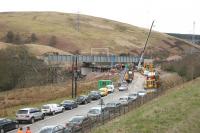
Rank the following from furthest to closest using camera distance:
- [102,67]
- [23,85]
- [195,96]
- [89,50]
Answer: [89,50]
[102,67]
[23,85]
[195,96]

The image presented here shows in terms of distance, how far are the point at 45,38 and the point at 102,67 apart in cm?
5475

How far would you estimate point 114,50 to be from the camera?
183 meters

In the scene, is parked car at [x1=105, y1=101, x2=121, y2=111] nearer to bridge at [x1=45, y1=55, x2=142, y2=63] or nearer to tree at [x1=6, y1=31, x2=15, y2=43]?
bridge at [x1=45, y1=55, x2=142, y2=63]

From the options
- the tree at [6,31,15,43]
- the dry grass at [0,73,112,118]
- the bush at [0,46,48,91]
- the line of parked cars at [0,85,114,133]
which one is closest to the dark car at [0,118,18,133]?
the line of parked cars at [0,85,114,133]

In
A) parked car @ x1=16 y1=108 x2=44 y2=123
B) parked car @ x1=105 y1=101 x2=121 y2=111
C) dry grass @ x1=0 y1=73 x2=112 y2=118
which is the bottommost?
dry grass @ x1=0 y1=73 x2=112 y2=118

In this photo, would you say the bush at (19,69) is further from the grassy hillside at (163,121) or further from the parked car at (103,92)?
the grassy hillside at (163,121)

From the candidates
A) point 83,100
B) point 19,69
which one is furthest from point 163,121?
point 19,69

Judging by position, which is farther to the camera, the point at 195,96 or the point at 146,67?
the point at 146,67

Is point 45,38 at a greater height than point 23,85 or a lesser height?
greater

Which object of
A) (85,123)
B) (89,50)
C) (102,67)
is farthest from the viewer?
(89,50)

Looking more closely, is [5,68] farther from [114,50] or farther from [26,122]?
[114,50]

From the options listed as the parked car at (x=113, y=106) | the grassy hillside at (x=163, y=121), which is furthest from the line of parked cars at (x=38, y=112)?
the parked car at (x=113, y=106)

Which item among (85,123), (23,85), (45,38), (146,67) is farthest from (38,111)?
(45,38)

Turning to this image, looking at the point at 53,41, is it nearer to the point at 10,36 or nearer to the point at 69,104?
the point at 10,36
